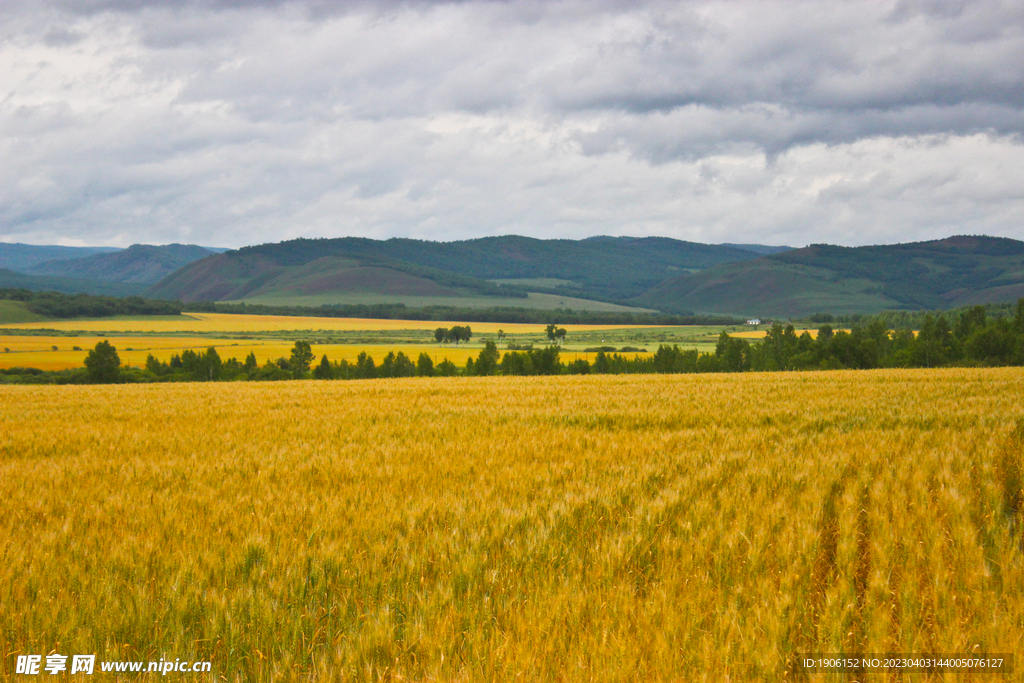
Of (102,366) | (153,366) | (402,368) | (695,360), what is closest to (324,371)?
(402,368)

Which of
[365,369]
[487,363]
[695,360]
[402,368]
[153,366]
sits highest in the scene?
[695,360]

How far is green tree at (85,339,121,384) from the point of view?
77.3 metres

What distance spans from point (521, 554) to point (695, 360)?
87685 millimetres

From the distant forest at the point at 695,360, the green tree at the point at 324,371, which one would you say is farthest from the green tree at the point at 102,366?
the green tree at the point at 324,371

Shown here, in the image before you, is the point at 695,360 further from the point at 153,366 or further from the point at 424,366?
the point at 153,366

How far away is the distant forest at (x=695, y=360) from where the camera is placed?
2963 inches

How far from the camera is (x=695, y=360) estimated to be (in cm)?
8869

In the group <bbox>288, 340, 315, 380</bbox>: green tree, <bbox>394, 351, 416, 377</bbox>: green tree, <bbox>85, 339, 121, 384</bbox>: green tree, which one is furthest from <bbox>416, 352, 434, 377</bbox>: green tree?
<bbox>85, 339, 121, 384</bbox>: green tree

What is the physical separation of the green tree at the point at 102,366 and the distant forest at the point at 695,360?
105 millimetres

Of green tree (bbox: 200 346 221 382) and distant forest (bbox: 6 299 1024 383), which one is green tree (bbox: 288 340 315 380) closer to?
distant forest (bbox: 6 299 1024 383)

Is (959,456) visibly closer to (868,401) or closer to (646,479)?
(646,479)

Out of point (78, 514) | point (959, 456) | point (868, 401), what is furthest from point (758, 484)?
point (868, 401)

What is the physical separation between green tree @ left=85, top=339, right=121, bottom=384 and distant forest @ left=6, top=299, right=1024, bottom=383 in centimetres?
10

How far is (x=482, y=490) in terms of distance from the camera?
22.4ft
